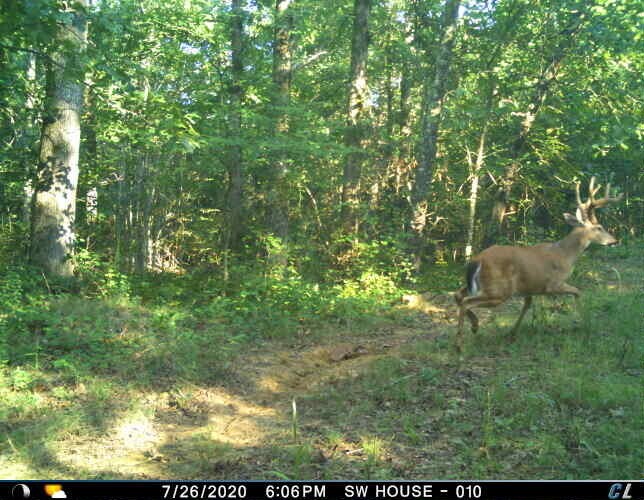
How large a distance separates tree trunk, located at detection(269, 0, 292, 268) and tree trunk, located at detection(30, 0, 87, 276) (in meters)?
3.85

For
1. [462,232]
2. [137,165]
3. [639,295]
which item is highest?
[137,165]

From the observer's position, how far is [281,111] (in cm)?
1291

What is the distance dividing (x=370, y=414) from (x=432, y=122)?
9.58 metres

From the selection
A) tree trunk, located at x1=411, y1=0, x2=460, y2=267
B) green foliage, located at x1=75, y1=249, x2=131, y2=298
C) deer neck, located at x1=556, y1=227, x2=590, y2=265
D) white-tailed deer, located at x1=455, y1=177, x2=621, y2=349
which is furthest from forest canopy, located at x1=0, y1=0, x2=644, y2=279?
deer neck, located at x1=556, y1=227, x2=590, y2=265

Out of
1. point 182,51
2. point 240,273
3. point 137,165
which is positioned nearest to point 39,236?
point 240,273

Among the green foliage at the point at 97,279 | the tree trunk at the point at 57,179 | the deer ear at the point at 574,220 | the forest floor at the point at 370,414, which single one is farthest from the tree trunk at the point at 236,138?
the deer ear at the point at 574,220

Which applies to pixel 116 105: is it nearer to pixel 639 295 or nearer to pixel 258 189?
pixel 258 189

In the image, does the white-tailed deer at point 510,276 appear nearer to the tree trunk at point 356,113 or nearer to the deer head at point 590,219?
the deer head at point 590,219
